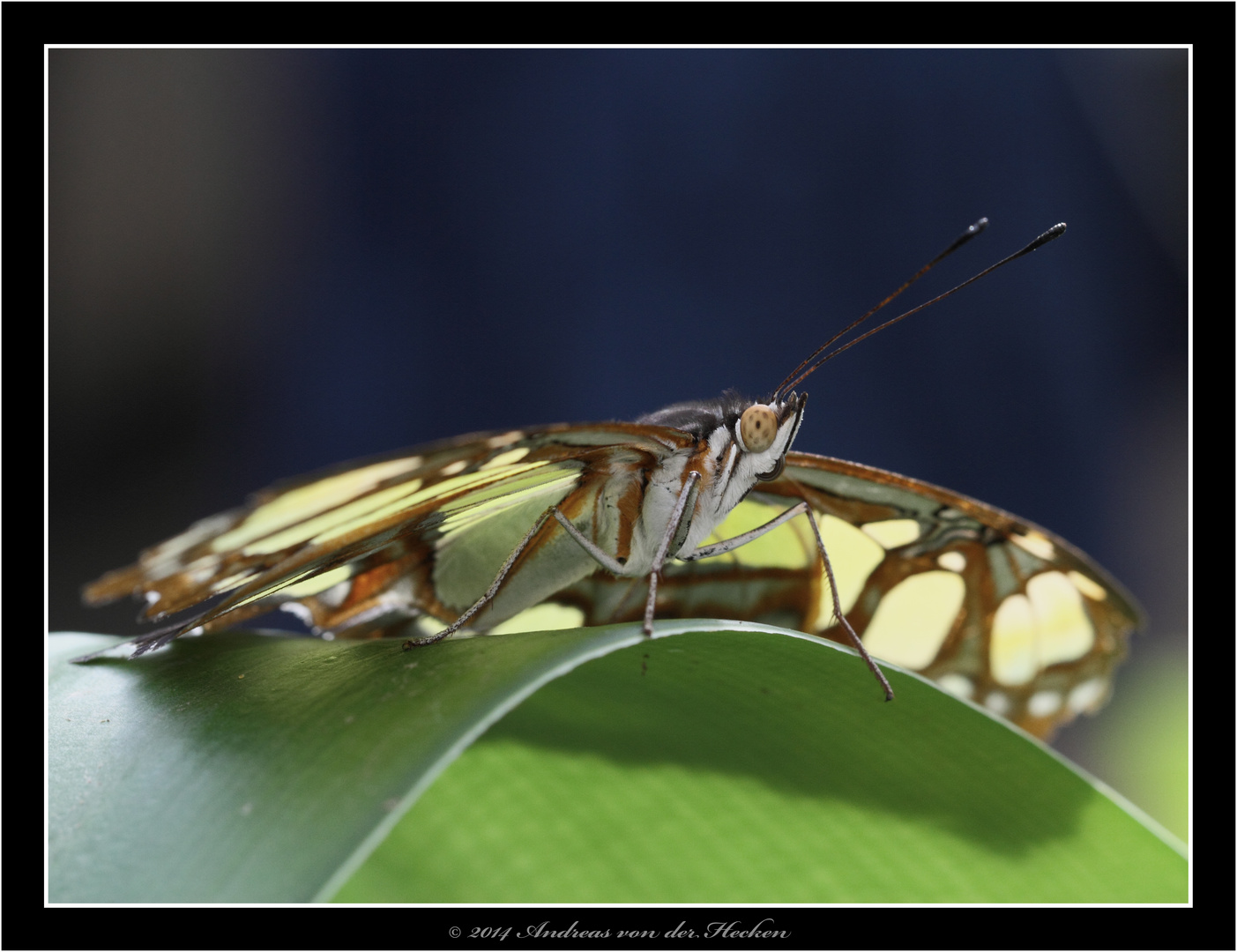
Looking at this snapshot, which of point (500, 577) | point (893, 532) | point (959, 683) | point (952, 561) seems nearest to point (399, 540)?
point (500, 577)

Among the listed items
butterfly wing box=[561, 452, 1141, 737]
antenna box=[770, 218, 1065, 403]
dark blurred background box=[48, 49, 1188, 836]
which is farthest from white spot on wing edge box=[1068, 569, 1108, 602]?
dark blurred background box=[48, 49, 1188, 836]

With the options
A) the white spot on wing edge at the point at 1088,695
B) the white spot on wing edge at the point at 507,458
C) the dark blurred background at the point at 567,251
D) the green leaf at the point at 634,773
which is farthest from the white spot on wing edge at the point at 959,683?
the dark blurred background at the point at 567,251

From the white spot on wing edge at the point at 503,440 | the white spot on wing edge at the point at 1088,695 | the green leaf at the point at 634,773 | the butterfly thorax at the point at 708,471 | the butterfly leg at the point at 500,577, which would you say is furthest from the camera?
the white spot on wing edge at the point at 1088,695

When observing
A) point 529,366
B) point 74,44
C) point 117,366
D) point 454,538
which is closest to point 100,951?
point 454,538

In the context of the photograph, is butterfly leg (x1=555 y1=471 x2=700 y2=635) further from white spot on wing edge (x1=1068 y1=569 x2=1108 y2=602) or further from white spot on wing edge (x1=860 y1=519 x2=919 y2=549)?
white spot on wing edge (x1=1068 y1=569 x2=1108 y2=602)

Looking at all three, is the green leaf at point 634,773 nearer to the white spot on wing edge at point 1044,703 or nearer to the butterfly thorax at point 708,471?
the butterfly thorax at point 708,471

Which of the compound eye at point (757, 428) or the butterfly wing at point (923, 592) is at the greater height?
the compound eye at point (757, 428)

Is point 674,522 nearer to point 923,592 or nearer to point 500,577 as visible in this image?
point 500,577
